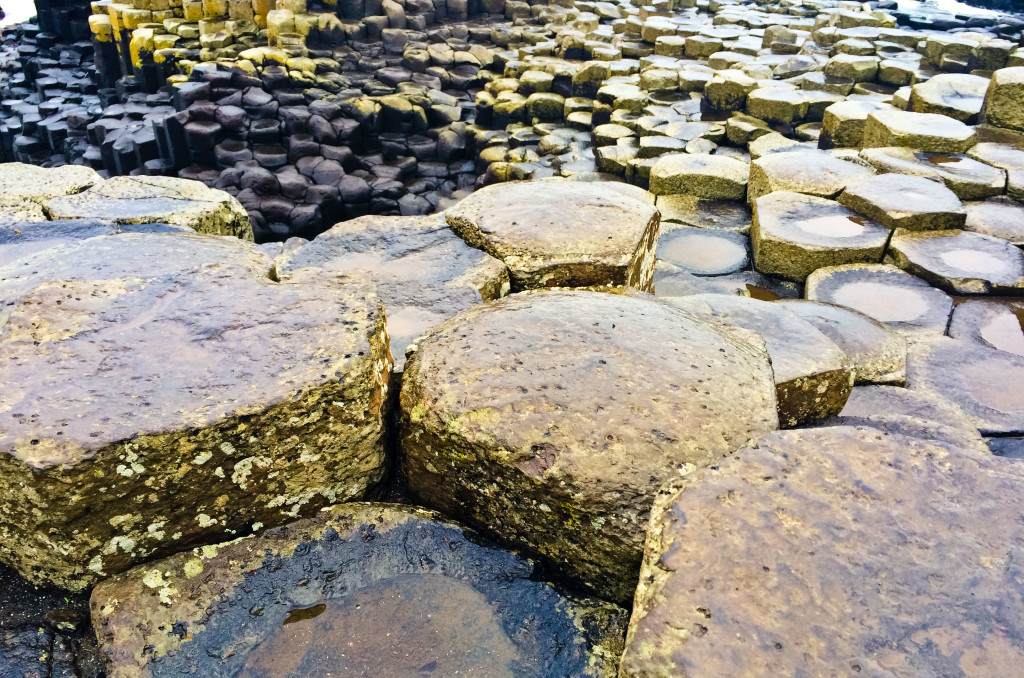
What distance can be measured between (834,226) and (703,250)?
0.71 meters

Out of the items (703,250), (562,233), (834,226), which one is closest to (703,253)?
(703,250)

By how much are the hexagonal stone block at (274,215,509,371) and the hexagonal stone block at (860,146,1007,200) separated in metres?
3.19

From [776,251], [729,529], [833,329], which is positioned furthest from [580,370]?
[776,251]

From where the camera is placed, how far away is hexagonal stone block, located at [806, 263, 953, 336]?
3.02 m

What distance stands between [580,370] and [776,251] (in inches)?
103

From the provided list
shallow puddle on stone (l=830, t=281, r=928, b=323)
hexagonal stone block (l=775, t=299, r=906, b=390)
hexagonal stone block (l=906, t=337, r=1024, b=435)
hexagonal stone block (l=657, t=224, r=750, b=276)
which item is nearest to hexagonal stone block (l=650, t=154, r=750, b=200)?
hexagonal stone block (l=657, t=224, r=750, b=276)

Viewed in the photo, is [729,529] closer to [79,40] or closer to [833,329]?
[833,329]

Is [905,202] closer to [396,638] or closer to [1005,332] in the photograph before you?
[1005,332]

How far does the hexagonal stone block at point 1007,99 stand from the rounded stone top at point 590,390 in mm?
4415

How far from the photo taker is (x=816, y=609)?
0.87 m

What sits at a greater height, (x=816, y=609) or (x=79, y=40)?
(x=79, y=40)

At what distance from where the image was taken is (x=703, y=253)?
399 cm

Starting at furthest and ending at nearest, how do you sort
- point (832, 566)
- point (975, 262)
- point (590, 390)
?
point (975, 262) → point (590, 390) → point (832, 566)

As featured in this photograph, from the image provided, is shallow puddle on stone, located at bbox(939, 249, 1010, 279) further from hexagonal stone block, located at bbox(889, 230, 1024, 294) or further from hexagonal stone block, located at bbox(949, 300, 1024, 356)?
hexagonal stone block, located at bbox(949, 300, 1024, 356)
